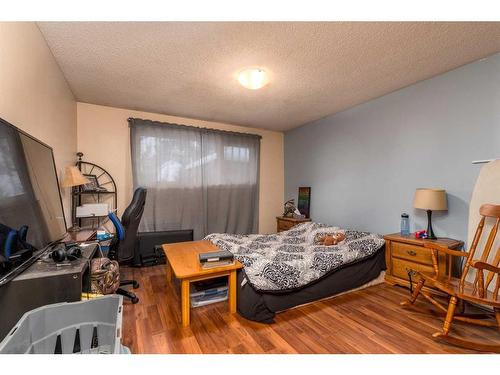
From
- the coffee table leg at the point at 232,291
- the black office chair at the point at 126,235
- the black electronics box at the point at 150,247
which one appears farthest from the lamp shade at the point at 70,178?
the coffee table leg at the point at 232,291

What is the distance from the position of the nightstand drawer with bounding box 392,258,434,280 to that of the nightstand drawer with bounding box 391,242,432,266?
0.15 feet

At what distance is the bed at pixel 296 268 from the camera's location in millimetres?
1867

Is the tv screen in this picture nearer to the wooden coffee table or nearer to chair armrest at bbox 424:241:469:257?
the wooden coffee table

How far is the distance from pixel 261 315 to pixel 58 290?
1.38 meters

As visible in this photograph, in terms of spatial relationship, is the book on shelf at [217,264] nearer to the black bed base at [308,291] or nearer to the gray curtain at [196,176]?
the black bed base at [308,291]

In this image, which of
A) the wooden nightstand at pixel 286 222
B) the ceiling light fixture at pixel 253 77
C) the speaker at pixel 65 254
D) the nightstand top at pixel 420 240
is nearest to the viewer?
the speaker at pixel 65 254

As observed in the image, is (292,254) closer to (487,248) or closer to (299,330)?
(299,330)

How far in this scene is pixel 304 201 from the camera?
4148mm

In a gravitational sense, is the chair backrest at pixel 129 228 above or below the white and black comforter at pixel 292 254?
above

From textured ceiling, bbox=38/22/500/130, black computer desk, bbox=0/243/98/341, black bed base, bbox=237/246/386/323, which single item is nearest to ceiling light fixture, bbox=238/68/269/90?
textured ceiling, bbox=38/22/500/130

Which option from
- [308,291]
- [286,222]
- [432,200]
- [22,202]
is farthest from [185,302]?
[286,222]

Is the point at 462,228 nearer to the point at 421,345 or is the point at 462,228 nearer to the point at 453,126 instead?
the point at 453,126

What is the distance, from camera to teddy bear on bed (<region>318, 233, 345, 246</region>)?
2.68 metres
